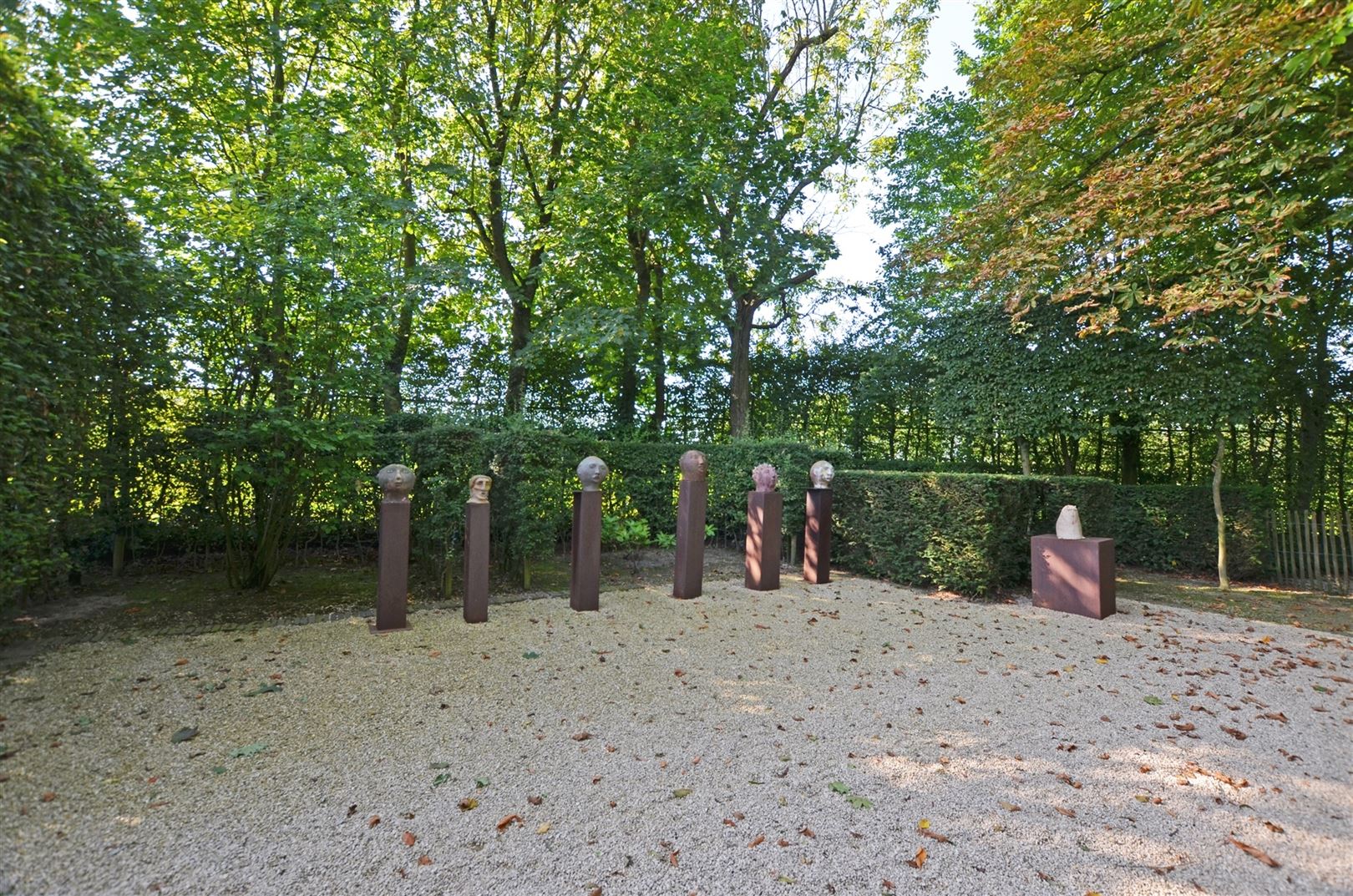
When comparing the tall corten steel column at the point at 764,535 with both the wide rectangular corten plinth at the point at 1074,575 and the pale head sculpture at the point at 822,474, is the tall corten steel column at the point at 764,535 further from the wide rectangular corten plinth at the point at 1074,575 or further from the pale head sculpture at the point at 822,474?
the wide rectangular corten plinth at the point at 1074,575

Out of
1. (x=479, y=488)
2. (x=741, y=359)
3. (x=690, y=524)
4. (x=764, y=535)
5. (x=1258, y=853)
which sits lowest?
(x=1258, y=853)

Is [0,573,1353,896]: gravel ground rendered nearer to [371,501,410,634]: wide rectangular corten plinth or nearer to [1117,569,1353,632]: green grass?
[371,501,410,634]: wide rectangular corten plinth

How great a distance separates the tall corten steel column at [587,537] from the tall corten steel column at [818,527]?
2.85 meters

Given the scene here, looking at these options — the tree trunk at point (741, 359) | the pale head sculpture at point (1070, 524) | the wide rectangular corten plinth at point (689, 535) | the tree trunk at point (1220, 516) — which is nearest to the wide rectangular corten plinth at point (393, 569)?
the wide rectangular corten plinth at point (689, 535)

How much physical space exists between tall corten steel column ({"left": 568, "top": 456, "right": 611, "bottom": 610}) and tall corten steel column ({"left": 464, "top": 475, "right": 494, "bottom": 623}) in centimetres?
81

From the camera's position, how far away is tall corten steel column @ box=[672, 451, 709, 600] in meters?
6.05

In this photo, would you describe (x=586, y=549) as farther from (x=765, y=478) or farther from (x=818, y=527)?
(x=818, y=527)

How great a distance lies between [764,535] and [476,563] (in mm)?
3096

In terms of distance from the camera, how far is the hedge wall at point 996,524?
21.0 feet

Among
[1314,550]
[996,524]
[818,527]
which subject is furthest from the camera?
[1314,550]

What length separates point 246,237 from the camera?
4.79m

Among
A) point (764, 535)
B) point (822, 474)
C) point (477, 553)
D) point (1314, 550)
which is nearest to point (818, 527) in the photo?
point (822, 474)

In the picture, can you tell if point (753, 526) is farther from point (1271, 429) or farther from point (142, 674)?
point (1271, 429)

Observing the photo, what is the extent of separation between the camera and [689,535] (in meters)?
6.10
